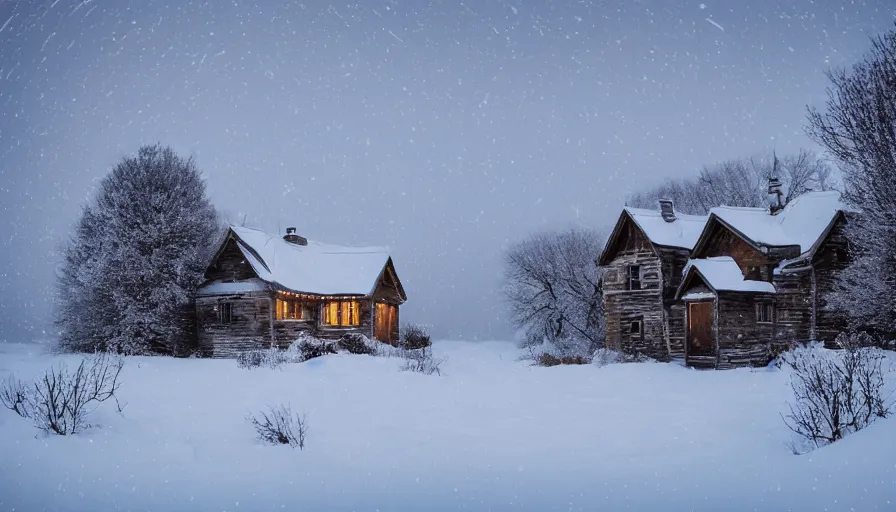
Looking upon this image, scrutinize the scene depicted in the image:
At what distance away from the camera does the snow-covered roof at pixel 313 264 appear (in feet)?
107

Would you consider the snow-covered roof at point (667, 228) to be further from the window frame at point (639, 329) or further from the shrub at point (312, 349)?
the shrub at point (312, 349)

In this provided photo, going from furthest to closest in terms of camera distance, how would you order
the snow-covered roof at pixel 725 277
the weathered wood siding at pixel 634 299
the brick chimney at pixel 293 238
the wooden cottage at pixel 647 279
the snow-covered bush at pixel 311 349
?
the brick chimney at pixel 293 238 < the weathered wood siding at pixel 634 299 < the wooden cottage at pixel 647 279 < the snow-covered roof at pixel 725 277 < the snow-covered bush at pixel 311 349

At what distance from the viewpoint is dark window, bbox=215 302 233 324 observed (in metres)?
Result: 33.3

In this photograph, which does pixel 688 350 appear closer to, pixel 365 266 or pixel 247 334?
pixel 365 266

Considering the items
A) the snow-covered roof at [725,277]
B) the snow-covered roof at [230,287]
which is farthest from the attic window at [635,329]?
the snow-covered roof at [230,287]

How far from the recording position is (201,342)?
110 ft

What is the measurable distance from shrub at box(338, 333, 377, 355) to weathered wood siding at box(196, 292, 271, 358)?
4.34 meters

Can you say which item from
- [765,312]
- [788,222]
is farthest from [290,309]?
[788,222]

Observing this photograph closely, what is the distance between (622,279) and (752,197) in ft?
58.4

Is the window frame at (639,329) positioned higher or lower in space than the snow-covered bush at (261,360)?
higher

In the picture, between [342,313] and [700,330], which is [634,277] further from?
[342,313]

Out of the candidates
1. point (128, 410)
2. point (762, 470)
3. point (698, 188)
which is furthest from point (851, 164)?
point (698, 188)

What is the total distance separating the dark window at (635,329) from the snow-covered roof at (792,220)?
6.56 m

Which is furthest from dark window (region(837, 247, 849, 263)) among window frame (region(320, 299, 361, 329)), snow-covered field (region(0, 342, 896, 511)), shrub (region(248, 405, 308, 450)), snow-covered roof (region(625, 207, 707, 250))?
shrub (region(248, 405, 308, 450))
